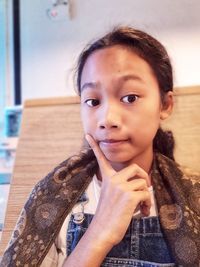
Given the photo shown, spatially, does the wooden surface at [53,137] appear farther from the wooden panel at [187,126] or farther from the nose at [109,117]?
the nose at [109,117]

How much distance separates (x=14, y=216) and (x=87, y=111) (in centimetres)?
44

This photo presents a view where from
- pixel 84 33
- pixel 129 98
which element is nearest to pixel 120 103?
pixel 129 98

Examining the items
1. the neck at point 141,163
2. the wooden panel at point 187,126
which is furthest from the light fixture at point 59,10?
the neck at point 141,163

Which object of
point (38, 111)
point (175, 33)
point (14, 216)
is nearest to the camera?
point (14, 216)

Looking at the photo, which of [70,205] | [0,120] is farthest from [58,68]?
[70,205]

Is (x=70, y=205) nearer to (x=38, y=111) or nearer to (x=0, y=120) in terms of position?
(x=38, y=111)

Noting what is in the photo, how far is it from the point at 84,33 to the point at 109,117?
98 cm

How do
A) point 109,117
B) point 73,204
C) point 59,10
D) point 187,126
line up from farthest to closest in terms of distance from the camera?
point 59,10 → point 187,126 → point 73,204 → point 109,117

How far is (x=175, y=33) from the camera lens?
1412mm

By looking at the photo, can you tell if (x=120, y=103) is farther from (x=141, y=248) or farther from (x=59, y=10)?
(x=59, y=10)

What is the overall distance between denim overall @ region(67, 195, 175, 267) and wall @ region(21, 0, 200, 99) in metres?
0.84

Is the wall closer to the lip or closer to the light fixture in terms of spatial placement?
the light fixture

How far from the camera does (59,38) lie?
59.5 inches

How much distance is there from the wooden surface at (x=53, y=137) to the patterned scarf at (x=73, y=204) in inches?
8.4
